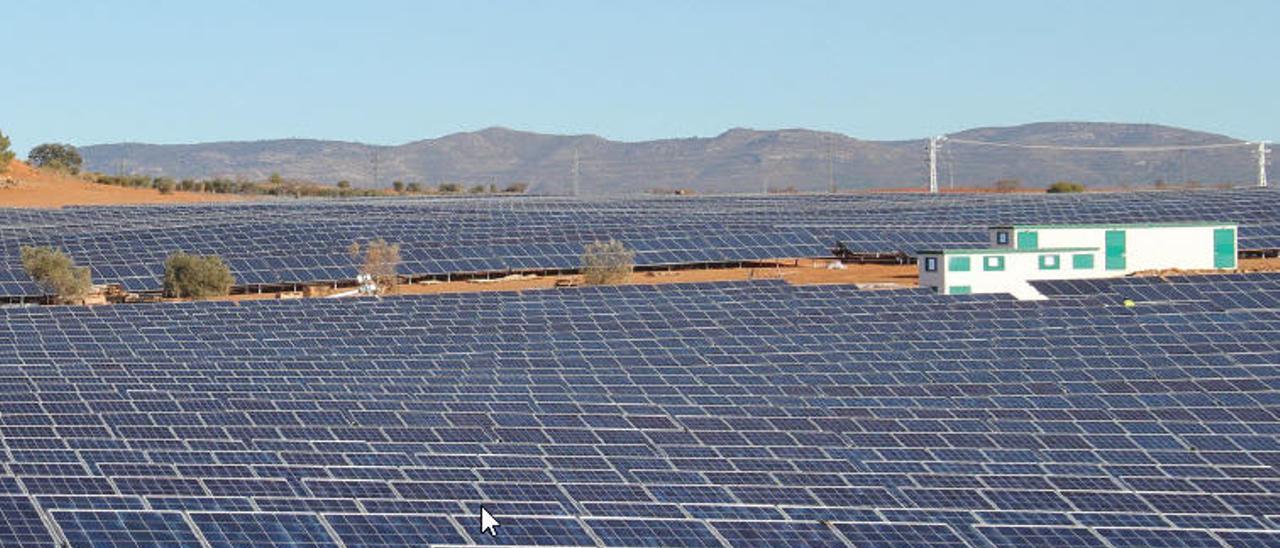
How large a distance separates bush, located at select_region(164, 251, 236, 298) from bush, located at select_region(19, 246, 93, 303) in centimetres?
280

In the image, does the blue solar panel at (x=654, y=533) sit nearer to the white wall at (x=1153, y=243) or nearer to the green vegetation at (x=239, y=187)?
the white wall at (x=1153, y=243)

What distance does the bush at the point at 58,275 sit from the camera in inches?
2625

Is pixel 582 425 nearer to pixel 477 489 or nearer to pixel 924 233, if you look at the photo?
pixel 477 489

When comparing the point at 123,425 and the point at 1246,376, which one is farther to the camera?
the point at 1246,376

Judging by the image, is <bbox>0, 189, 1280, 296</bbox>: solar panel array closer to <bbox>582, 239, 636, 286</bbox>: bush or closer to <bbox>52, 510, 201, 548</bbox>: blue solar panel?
<bbox>582, 239, 636, 286</bbox>: bush

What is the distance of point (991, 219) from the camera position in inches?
3460

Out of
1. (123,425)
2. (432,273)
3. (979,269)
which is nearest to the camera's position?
(123,425)

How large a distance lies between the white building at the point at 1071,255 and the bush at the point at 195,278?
23494 millimetres

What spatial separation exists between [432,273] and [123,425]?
32334 millimetres

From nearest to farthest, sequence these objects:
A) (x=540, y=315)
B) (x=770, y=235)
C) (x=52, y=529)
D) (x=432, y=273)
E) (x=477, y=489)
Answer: (x=52, y=529), (x=477, y=489), (x=540, y=315), (x=432, y=273), (x=770, y=235)

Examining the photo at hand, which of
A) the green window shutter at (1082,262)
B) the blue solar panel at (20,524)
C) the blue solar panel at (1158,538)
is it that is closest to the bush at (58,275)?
the green window shutter at (1082,262)

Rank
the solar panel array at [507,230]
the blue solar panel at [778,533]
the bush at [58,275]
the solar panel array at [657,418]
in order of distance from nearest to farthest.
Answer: the blue solar panel at [778,533]
the solar panel array at [657,418]
the bush at [58,275]
the solar panel array at [507,230]

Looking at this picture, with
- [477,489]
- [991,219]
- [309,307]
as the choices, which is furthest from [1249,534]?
[991,219]

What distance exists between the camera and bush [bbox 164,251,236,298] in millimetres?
67250
